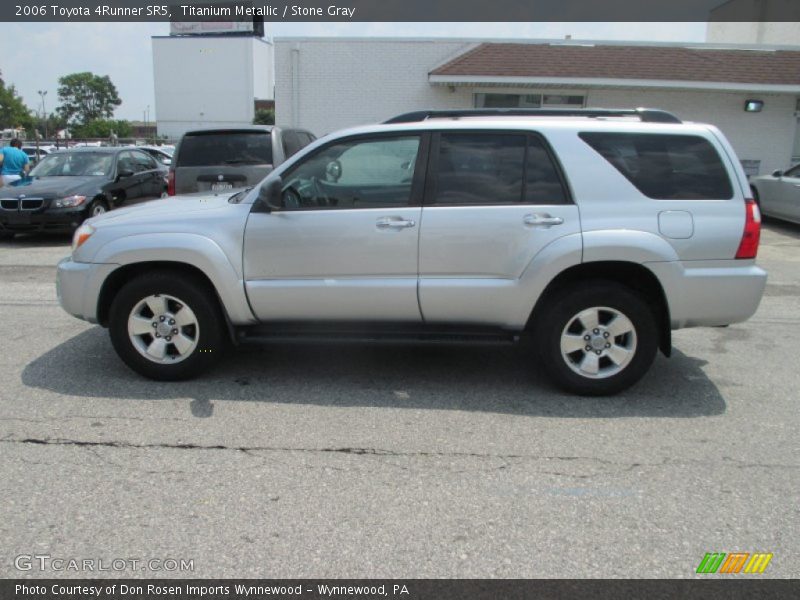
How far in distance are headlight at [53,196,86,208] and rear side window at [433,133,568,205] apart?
8.50 metres

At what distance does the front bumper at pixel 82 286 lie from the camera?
4.65 m

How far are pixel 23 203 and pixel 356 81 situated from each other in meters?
8.53

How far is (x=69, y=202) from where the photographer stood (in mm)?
10898

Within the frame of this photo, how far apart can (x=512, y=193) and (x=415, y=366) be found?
155 centimetres

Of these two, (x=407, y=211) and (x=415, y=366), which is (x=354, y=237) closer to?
(x=407, y=211)

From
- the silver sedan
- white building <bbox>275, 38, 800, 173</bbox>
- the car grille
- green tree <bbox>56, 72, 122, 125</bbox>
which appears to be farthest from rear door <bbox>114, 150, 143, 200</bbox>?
green tree <bbox>56, 72, 122, 125</bbox>

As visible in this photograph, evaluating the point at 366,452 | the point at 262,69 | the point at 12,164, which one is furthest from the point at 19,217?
the point at 262,69

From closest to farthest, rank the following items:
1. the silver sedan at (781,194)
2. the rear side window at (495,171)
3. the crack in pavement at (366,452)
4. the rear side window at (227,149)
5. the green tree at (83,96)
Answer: the crack in pavement at (366,452), the rear side window at (495,171), the rear side window at (227,149), the silver sedan at (781,194), the green tree at (83,96)

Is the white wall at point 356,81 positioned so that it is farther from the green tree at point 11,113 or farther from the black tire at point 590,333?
the green tree at point 11,113

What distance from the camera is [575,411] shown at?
4367mm
